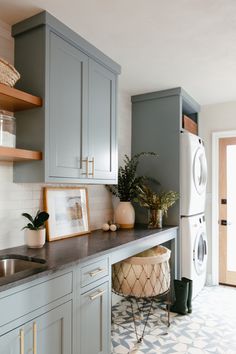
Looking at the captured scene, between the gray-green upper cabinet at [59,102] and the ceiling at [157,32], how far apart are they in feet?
0.33

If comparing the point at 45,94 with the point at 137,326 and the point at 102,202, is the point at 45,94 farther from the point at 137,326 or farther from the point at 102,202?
the point at 137,326

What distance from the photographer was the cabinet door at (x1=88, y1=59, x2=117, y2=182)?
2.24 meters

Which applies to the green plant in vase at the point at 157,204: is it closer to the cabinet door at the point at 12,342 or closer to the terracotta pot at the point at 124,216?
the terracotta pot at the point at 124,216

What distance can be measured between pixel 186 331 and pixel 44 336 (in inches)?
61.8

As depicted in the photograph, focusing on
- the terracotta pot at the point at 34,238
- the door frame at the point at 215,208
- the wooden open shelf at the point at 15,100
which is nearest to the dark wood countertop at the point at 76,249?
the terracotta pot at the point at 34,238

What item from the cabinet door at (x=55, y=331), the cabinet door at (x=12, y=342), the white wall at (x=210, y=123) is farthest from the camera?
the white wall at (x=210, y=123)

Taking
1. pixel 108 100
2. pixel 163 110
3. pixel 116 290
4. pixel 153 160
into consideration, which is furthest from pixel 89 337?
pixel 163 110

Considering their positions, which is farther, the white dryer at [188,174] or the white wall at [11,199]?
the white dryer at [188,174]

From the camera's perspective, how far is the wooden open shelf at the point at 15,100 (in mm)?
1587

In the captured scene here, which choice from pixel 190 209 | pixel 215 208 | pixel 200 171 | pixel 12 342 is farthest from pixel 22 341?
pixel 215 208

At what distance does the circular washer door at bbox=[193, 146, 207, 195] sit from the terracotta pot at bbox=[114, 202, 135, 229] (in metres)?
0.87

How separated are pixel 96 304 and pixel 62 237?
25.1 inches

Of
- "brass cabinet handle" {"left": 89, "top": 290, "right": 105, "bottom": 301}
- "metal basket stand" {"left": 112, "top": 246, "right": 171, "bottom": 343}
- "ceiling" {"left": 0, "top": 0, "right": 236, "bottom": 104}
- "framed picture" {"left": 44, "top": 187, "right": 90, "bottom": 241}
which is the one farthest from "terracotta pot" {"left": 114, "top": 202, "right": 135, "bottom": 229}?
"ceiling" {"left": 0, "top": 0, "right": 236, "bottom": 104}

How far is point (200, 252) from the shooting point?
3383 mm
